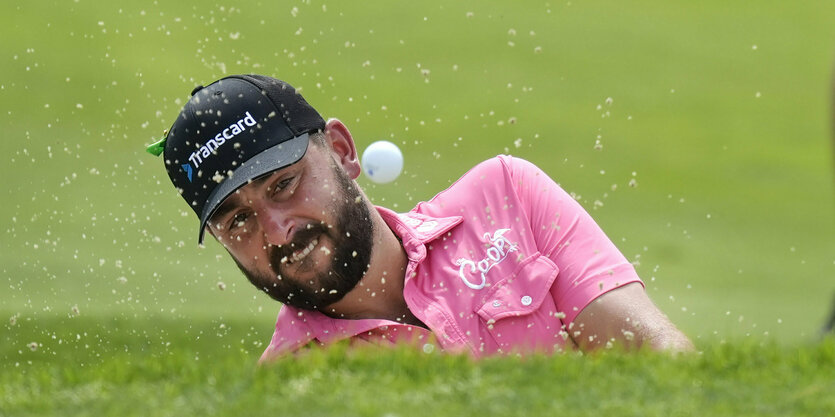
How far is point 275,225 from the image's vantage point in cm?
309

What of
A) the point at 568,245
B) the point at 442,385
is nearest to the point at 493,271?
the point at 568,245

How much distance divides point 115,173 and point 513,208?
447 centimetres

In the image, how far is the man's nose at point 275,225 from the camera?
3074 millimetres

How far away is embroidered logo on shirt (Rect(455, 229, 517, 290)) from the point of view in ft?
10.6

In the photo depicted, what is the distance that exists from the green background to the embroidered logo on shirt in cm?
265

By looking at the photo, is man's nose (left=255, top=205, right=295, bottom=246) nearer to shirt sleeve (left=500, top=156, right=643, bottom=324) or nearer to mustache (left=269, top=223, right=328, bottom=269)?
mustache (left=269, top=223, right=328, bottom=269)

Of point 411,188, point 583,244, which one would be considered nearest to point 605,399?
point 583,244

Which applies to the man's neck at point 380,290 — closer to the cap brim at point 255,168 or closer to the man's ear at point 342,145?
the man's ear at point 342,145

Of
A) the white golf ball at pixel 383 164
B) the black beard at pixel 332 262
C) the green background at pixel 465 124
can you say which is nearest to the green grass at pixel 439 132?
the green background at pixel 465 124

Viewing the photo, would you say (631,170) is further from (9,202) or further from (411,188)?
(9,202)

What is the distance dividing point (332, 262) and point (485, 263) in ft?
1.36

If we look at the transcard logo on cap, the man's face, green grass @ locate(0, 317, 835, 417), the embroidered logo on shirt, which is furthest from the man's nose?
green grass @ locate(0, 317, 835, 417)

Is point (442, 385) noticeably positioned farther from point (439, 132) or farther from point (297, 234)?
point (439, 132)

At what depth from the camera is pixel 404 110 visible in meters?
8.09
